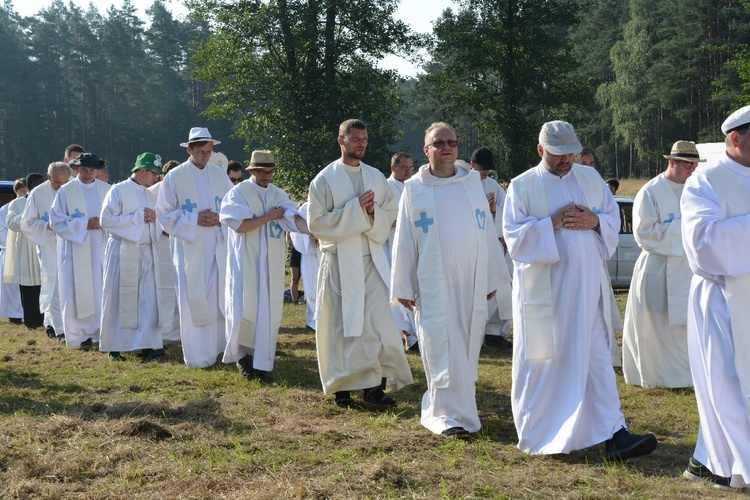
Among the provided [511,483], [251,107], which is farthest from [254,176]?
[251,107]

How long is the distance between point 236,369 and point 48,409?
2.28 metres

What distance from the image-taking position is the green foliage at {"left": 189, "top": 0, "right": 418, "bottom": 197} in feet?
95.7

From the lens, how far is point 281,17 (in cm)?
2936

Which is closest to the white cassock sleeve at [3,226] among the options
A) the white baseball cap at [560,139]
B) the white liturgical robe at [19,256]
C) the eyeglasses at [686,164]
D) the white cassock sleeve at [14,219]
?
the white liturgical robe at [19,256]

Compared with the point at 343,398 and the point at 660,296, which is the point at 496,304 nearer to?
the point at 660,296

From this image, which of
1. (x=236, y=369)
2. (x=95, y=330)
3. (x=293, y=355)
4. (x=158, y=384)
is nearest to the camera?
(x=158, y=384)

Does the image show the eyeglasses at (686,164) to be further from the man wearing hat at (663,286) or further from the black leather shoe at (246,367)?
the black leather shoe at (246,367)

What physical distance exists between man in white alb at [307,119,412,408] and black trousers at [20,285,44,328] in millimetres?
8016

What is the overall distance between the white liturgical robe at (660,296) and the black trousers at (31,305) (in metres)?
9.32

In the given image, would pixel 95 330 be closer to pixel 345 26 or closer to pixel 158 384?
pixel 158 384

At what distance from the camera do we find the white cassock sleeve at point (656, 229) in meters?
8.34

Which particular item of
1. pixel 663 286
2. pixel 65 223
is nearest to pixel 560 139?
pixel 663 286

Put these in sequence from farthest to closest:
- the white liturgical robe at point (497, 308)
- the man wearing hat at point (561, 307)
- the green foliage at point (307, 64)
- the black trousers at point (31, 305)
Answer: the green foliage at point (307, 64) < the black trousers at point (31, 305) < the white liturgical robe at point (497, 308) < the man wearing hat at point (561, 307)

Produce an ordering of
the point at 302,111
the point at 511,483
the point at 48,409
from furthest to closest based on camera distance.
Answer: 1. the point at 302,111
2. the point at 48,409
3. the point at 511,483
